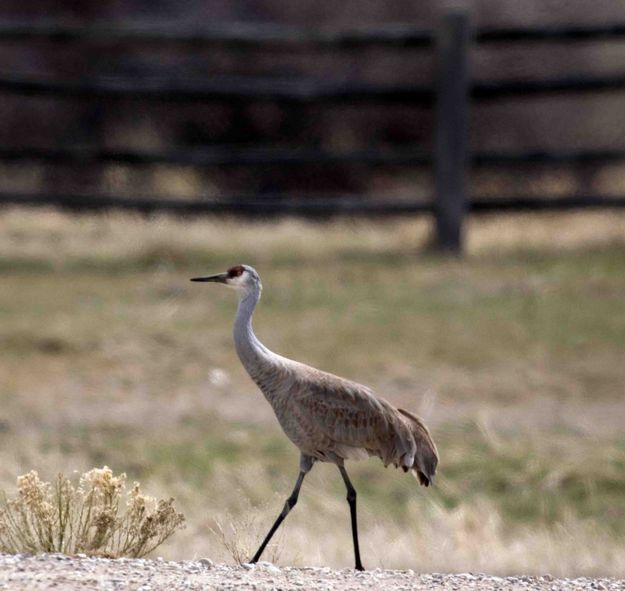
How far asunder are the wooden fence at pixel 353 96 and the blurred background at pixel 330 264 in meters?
0.02

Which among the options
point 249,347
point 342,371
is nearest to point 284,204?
point 342,371

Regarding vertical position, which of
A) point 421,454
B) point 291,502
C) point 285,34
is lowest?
point 291,502

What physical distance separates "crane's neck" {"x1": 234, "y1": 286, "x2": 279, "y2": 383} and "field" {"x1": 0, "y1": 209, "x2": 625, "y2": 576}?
2.63 ft

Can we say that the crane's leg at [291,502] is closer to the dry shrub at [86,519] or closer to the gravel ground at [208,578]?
the gravel ground at [208,578]

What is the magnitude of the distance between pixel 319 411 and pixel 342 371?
4180 mm

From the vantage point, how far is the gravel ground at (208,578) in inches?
173

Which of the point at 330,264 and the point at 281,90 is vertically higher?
the point at 281,90

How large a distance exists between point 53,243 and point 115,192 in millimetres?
997

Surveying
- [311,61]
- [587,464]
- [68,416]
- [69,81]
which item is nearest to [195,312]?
[68,416]

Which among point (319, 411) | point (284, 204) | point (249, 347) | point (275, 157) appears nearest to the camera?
point (249, 347)

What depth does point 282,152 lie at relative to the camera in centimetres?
1187

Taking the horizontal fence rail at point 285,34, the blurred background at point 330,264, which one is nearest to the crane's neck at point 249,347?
the blurred background at point 330,264

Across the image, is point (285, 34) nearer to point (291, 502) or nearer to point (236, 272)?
point (236, 272)

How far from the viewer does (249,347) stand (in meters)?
4.96
